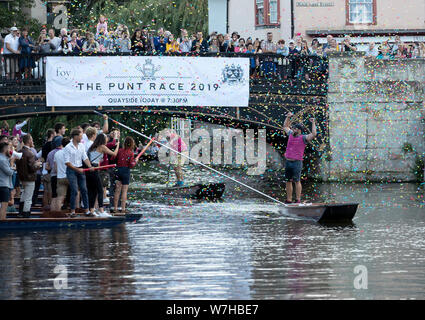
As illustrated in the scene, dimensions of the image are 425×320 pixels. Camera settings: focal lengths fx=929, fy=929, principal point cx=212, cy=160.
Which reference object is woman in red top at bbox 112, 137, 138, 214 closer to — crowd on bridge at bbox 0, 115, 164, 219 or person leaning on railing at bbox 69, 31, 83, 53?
crowd on bridge at bbox 0, 115, 164, 219

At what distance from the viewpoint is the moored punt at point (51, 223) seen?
55.3 feet

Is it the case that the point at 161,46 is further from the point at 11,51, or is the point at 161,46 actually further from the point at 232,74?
the point at 11,51

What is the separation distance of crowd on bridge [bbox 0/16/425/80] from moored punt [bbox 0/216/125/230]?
32.8ft

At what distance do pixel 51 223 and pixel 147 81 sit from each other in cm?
1091

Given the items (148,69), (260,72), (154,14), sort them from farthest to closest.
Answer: (154,14)
(260,72)
(148,69)

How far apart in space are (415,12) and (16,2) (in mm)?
17552

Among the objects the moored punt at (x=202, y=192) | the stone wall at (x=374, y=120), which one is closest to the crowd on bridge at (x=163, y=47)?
the stone wall at (x=374, y=120)

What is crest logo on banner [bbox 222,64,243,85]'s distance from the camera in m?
27.8

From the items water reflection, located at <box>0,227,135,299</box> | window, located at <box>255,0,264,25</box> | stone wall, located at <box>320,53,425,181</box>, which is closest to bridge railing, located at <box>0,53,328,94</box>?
stone wall, located at <box>320,53,425,181</box>

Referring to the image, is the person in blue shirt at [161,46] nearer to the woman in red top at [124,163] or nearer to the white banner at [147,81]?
the white banner at [147,81]

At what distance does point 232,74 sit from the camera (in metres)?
27.9

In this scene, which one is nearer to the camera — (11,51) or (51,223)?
(51,223)

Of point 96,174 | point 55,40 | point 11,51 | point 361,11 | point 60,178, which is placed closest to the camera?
point 60,178

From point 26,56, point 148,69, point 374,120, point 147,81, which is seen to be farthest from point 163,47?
point 374,120
